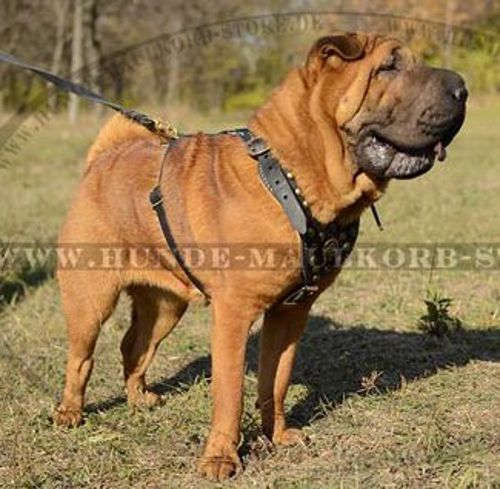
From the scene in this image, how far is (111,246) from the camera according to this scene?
425cm

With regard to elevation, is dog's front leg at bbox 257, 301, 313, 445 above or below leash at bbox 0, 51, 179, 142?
below

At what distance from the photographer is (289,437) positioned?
159 inches

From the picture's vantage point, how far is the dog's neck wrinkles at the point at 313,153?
11.5 feet

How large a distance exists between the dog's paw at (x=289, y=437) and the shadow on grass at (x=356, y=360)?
33 cm

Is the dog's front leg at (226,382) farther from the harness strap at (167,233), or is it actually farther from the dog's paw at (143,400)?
the dog's paw at (143,400)

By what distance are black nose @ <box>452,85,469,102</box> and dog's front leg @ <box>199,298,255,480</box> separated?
1.14 meters

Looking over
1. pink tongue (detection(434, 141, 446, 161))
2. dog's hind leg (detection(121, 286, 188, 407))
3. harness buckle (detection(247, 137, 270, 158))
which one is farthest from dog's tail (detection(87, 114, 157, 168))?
pink tongue (detection(434, 141, 446, 161))

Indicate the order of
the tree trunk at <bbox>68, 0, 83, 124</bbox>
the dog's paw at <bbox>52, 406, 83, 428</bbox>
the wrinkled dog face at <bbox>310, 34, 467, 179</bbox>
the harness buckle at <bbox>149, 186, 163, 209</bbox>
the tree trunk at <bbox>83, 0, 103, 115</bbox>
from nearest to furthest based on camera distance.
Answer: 1. the wrinkled dog face at <bbox>310, 34, 467, 179</bbox>
2. the harness buckle at <bbox>149, 186, 163, 209</bbox>
3. the dog's paw at <bbox>52, 406, 83, 428</bbox>
4. the tree trunk at <bbox>68, 0, 83, 124</bbox>
5. the tree trunk at <bbox>83, 0, 103, 115</bbox>

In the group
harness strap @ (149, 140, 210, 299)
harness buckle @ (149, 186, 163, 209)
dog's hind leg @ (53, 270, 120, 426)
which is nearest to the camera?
harness strap @ (149, 140, 210, 299)

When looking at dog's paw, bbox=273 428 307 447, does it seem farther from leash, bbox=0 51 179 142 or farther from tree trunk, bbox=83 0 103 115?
tree trunk, bbox=83 0 103 115

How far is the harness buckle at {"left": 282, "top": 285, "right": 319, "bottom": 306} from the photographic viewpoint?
3.66 metres

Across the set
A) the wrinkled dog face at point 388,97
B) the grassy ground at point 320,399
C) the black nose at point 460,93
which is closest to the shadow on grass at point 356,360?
the grassy ground at point 320,399

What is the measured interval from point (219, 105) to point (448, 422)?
2644cm

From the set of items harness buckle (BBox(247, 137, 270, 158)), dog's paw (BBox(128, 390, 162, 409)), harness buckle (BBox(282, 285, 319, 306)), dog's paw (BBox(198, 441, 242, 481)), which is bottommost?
dog's paw (BBox(128, 390, 162, 409))
